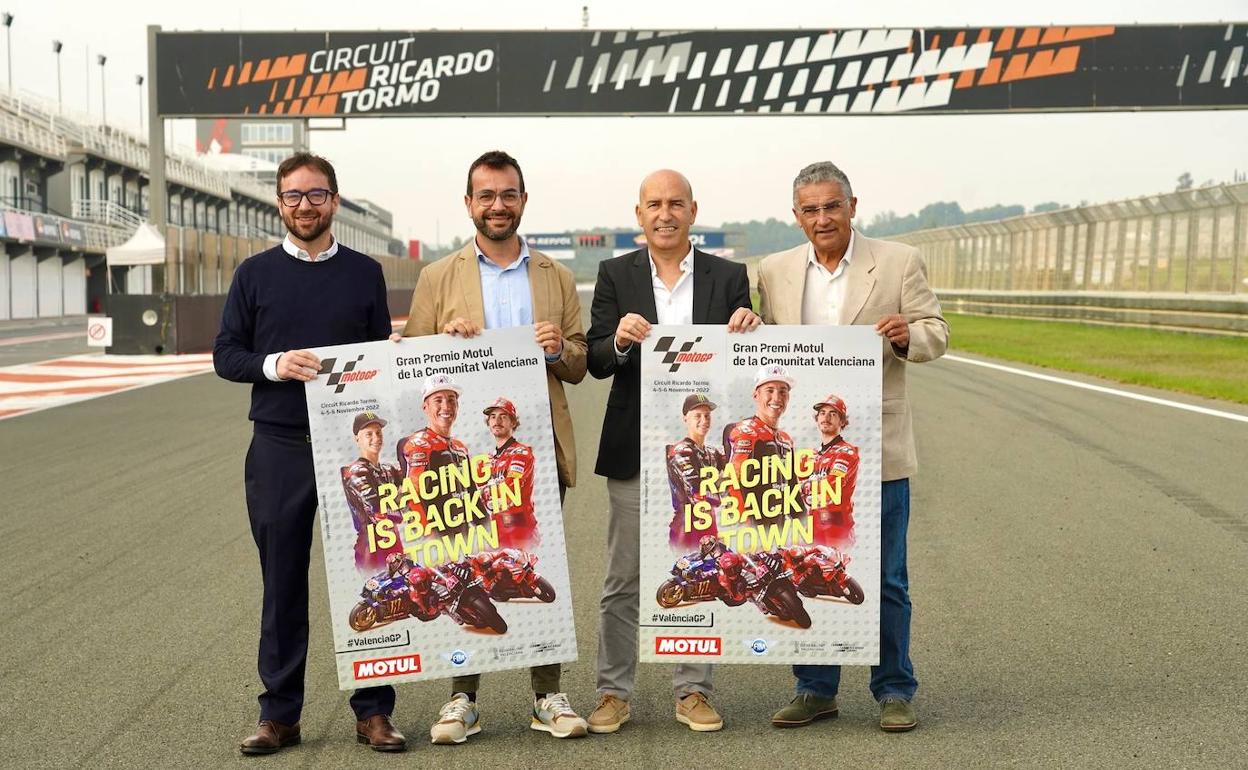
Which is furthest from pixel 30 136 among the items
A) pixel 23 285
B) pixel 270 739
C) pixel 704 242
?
pixel 704 242

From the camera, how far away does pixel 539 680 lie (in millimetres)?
4559

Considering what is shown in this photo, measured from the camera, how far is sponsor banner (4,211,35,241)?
4334 centimetres

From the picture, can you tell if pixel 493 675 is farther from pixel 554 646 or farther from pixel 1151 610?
pixel 1151 610

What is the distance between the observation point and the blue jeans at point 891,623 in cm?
452

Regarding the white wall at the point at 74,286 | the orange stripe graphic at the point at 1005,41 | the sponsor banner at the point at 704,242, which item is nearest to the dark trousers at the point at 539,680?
the orange stripe graphic at the point at 1005,41

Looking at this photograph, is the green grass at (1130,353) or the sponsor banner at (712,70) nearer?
the green grass at (1130,353)

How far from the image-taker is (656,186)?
4.45 m

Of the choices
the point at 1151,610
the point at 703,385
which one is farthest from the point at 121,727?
the point at 1151,610

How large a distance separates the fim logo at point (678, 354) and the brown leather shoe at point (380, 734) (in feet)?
4.79

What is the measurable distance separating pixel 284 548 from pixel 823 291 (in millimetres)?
2006

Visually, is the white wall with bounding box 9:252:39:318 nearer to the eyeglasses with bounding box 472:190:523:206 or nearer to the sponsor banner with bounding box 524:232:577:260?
the eyeglasses with bounding box 472:190:523:206

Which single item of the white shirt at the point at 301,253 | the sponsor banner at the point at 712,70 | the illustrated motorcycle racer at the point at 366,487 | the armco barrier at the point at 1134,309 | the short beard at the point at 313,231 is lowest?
the illustrated motorcycle racer at the point at 366,487

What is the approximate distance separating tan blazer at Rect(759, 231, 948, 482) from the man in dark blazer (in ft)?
0.58

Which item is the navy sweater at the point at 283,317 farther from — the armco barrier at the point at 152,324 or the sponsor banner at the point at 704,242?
the sponsor banner at the point at 704,242
